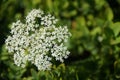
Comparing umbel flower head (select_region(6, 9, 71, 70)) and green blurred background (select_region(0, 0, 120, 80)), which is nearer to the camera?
umbel flower head (select_region(6, 9, 71, 70))

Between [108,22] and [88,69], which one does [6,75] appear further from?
[108,22]

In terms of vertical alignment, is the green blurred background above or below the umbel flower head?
above

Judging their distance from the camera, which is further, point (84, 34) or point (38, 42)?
point (84, 34)

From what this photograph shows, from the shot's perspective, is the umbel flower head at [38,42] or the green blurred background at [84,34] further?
the green blurred background at [84,34]

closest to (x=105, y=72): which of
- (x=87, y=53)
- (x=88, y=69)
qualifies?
(x=88, y=69)
